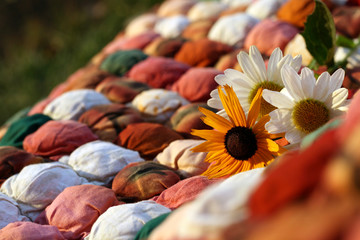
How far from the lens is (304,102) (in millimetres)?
596

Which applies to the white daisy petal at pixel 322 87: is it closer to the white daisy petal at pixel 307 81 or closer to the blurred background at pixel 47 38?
the white daisy petal at pixel 307 81

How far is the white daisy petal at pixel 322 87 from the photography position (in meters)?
0.59

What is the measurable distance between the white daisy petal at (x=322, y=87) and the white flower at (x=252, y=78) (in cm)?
6

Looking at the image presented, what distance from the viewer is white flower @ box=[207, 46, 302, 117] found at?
65 centimetres

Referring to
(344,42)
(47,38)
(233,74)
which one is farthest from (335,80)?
(47,38)

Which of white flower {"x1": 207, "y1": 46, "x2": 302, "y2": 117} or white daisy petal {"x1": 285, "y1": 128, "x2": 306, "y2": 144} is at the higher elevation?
white flower {"x1": 207, "y1": 46, "x2": 302, "y2": 117}

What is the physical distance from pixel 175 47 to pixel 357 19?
0.42 metres

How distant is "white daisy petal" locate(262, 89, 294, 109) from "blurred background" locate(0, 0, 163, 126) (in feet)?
4.20

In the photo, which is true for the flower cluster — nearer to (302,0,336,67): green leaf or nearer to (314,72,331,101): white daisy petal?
(314,72,331,101): white daisy petal

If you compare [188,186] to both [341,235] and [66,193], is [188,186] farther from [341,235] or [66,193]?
[341,235]

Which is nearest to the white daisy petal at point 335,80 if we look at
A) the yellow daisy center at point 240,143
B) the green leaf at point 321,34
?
the yellow daisy center at point 240,143

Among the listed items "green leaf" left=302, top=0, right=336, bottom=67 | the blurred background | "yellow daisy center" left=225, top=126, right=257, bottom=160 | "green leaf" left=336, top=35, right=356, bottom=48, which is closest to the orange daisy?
"yellow daisy center" left=225, top=126, right=257, bottom=160

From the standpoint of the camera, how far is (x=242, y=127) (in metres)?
0.61

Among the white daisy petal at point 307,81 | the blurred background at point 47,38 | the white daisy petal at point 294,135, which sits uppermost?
the white daisy petal at point 307,81
